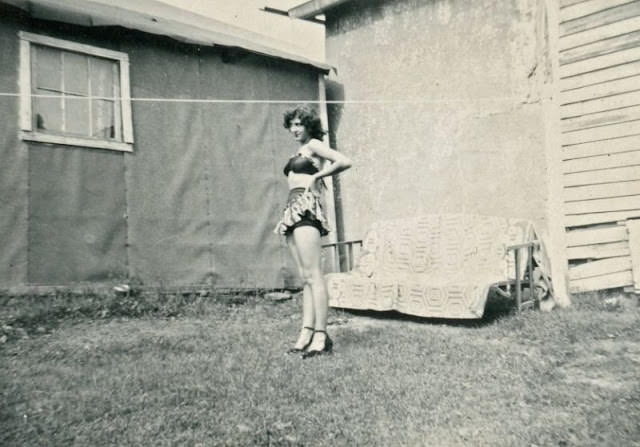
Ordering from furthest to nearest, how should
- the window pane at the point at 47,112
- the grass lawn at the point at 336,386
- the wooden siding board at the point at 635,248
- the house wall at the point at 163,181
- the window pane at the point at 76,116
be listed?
the window pane at the point at 76,116
the window pane at the point at 47,112
the house wall at the point at 163,181
the wooden siding board at the point at 635,248
the grass lawn at the point at 336,386

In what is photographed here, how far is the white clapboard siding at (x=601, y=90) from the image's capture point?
5457mm

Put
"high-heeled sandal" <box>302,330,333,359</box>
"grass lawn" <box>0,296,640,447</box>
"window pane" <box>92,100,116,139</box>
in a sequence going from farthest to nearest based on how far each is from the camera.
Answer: "window pane" <box>92,100,116,139</box> → "high-heeled sandal" <box>302,330,333,359</box> → "grass lawn" <box>0,296,640,447</box>

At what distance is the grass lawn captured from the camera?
263 centimetres

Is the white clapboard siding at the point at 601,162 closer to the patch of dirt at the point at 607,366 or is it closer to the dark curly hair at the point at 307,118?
the patch of dirt at the point at 607,366

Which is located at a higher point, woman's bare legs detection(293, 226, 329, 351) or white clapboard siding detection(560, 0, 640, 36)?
white clapboard siding detection(560, 0, 640, 36)

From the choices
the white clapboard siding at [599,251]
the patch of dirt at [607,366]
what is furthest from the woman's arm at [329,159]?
the white clapboard siding at [599,251]

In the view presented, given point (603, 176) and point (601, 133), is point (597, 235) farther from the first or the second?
point (601, 133)

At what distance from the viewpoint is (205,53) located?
7.34 m

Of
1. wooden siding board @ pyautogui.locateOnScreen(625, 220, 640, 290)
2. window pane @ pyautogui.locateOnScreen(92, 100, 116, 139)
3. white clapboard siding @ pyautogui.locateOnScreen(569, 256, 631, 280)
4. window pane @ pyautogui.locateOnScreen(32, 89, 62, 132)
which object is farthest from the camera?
window pane @ pyautogui.locateOnScreen(92, 100, 116, 139)

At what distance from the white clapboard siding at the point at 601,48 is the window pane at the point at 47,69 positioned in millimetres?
5317

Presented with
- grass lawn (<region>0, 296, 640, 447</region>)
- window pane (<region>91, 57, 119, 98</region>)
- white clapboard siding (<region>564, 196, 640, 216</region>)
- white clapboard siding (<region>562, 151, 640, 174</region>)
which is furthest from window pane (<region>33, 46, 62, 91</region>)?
white clapboard siding (<region>564, 196, 640, 216</region>)

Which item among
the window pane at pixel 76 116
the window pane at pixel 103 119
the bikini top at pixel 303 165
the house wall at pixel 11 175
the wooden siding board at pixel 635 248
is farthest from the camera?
the window pane at pixel 103 119

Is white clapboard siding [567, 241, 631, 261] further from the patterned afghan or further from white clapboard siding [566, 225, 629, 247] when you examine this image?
the patterned afghan

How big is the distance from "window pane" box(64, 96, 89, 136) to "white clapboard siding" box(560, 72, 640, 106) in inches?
201
